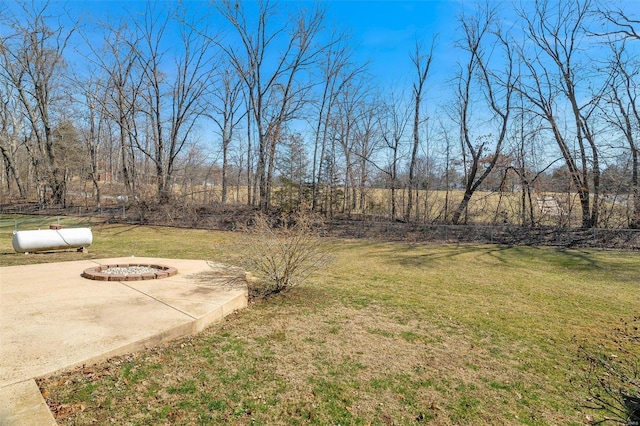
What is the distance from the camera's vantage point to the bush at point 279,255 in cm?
487

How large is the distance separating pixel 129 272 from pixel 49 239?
3459mm

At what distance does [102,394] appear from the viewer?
2.29m

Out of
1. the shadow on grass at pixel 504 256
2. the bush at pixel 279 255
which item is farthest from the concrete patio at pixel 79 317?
the shadow on grass at pixel 504 256

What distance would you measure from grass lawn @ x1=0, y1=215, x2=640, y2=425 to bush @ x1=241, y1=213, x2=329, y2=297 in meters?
0.38

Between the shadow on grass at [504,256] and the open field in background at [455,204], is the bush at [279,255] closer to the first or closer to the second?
the shadow on grass at [504,256]

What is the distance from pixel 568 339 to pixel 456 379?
199 centimetres

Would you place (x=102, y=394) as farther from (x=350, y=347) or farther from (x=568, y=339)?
(x=568, y=339)

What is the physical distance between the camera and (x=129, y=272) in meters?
5.41

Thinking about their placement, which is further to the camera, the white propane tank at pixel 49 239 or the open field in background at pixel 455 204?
the open field in background at pixel 455 204

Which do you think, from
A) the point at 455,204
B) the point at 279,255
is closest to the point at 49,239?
the point at 279,255

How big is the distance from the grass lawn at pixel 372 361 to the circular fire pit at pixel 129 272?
6.20 ft

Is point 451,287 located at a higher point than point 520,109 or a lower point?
lower

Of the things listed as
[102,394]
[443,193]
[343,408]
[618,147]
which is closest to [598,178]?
[618,147]

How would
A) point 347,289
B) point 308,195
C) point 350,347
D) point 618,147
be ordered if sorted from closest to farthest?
1. point 350,347
2. point 347,289
3. point 618,147
4. point 308,195
